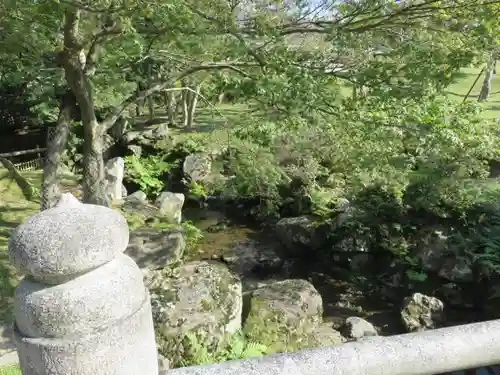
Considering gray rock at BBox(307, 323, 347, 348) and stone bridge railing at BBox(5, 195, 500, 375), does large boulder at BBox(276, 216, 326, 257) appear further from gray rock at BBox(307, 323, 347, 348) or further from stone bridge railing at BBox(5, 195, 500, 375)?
stone bridge railing at BBox(5, 195, 500, 375)

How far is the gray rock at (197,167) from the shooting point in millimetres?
15391

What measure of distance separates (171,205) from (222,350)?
6.96 metres

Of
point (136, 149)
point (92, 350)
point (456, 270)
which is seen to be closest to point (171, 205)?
point (136, 149)

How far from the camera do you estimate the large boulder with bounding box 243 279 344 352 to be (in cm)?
754

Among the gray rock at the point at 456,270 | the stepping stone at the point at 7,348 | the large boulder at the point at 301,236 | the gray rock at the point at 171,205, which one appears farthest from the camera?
the gray rock at the point at 171,205

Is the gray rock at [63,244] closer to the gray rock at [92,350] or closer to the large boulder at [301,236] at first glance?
the gray rock at [92,350]

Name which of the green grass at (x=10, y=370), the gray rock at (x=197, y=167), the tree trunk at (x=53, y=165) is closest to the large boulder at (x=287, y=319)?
the green grass at (x=10, y=370)

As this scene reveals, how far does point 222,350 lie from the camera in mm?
6758

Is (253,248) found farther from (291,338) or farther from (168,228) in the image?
(291,338)

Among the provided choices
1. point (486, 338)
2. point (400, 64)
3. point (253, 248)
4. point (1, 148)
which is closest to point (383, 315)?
point (253, 248)

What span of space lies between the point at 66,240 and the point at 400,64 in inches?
196

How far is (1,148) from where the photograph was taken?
57.6 ft

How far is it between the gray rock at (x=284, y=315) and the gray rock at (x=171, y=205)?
4879 mm

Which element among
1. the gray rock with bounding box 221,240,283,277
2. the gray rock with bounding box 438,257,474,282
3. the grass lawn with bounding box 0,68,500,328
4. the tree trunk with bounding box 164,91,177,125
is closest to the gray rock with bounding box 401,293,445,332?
the gray rock with bounding box 438,257,474,282
